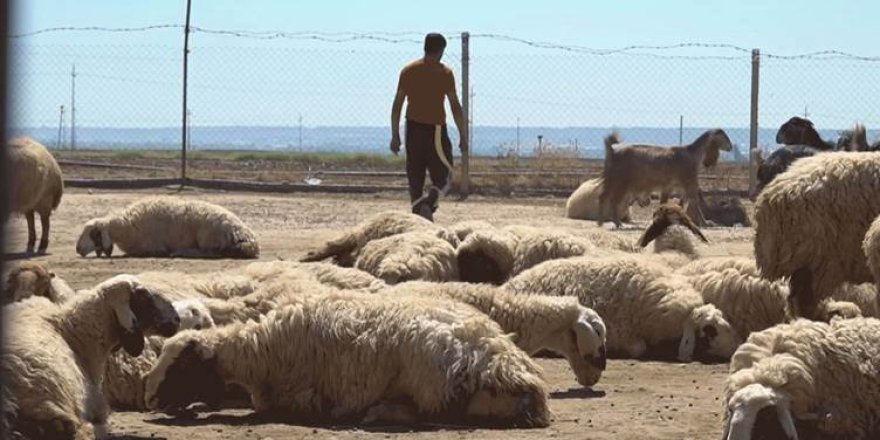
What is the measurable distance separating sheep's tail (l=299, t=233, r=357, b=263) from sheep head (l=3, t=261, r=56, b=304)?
480cm

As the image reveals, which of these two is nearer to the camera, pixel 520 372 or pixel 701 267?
pixel 520 372

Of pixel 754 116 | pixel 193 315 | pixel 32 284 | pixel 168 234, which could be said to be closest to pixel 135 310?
pixel 193 315

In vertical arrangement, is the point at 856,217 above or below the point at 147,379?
above

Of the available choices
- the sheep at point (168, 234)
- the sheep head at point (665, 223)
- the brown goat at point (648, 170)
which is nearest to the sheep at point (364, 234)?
the sheep head at point (665, 223)

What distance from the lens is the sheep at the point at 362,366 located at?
6.95m

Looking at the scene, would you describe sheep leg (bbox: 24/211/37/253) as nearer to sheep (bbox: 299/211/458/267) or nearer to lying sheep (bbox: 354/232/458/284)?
sheep (bbox: 299/211/458/267)

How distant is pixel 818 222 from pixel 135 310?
Answer: 149 inches

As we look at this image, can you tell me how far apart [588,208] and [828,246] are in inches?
525

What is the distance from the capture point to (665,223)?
12.8m

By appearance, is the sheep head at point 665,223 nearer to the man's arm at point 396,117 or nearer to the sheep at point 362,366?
the man's arm at point 396,117

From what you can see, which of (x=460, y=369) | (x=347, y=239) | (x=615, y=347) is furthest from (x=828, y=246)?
(x=347, y=239)

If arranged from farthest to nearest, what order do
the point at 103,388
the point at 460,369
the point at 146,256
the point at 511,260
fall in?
the point at 146,256 < the point at 511,260 < the point at 103,388 < the point at 460,369

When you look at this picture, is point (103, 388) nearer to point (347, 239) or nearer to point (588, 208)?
point (347, 239)

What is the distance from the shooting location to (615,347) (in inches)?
394
